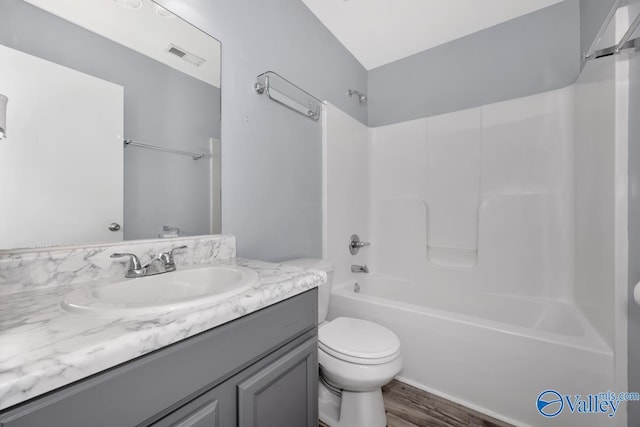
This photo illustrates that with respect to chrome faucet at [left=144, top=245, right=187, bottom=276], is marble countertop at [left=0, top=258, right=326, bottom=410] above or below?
below

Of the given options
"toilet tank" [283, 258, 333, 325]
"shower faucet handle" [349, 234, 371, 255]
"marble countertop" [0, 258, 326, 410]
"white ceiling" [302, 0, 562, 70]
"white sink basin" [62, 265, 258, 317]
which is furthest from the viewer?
"shower faucet handle" [349, 234, 371, 255]

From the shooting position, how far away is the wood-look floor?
1339mm

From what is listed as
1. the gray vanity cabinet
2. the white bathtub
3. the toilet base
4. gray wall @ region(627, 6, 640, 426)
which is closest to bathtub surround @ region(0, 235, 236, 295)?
the gray vanity cabinet

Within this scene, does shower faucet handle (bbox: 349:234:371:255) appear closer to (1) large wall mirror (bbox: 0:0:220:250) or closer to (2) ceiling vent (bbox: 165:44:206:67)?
(1) large wall mirror (bbox: 0:0:220:250)

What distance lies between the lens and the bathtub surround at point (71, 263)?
742 millimetres

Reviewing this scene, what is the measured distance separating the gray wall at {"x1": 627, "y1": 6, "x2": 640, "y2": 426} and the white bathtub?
0.08 m

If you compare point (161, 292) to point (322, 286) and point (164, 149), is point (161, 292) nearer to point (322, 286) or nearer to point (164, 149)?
point (164, 149)

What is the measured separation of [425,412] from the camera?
1.41 meters

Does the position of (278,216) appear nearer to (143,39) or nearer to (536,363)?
(143,39)

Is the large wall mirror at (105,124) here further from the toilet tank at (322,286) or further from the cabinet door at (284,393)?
the cabinet door at (284,393)

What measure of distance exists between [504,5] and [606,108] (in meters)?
1.11

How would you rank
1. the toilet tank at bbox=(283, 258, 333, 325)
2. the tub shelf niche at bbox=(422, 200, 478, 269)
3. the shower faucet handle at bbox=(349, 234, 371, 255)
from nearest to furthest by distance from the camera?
1. the toilet tank at bbox=(283, 258, 333, 325)
2. the tub shelf niche at bbox=(422, 200, 478, 269)
3. the shower faucet handle at bbox=(349, 234, 371, 255)

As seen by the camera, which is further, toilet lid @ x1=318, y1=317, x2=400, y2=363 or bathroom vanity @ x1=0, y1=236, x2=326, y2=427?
toilet lid @ x1=318, y1=317, x2=400, y2=363

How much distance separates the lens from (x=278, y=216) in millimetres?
1612
